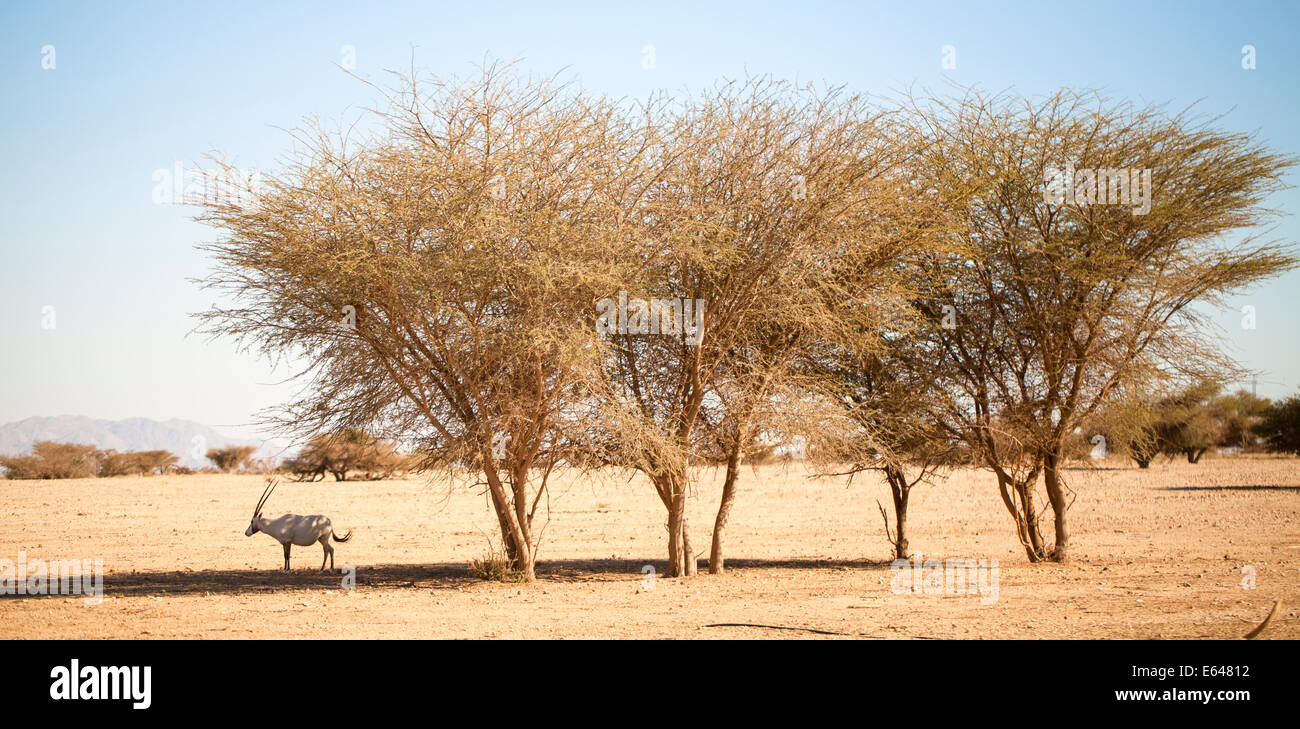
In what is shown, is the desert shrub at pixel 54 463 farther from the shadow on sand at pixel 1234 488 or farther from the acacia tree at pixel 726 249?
the shadow on sand at pixel 1234 488

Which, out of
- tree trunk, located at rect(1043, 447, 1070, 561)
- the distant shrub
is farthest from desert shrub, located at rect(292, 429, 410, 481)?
tree trunk, located at rect(1043, 447, 1070, 561)

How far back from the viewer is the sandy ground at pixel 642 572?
1082cm

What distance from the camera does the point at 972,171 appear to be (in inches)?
654

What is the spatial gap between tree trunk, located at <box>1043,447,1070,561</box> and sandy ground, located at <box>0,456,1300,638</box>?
427mm

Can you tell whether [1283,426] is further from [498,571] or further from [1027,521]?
[498,571]

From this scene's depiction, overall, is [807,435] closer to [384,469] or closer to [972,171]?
[972,171]

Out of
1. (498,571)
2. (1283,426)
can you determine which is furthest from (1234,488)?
(498,571)

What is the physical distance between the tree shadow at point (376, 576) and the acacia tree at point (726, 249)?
310cm

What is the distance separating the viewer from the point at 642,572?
684 inches

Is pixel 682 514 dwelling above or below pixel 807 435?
below

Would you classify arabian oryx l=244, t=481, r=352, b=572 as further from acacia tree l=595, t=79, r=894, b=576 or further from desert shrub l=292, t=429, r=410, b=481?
desert shrub l=292, t=429, r=410, b=481

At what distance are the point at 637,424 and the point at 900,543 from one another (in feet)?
26.1

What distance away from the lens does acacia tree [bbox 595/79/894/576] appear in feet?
46.7
